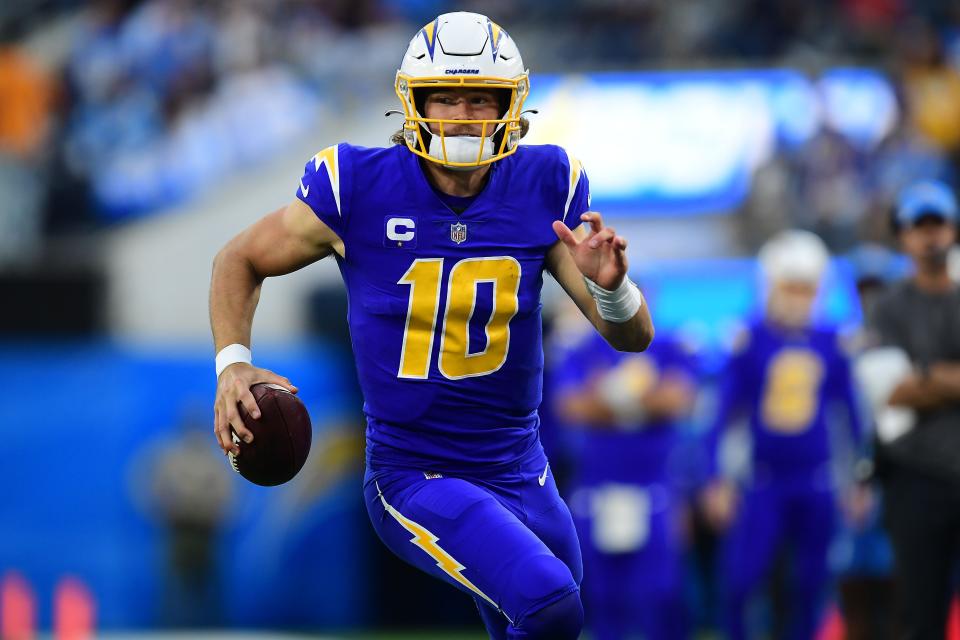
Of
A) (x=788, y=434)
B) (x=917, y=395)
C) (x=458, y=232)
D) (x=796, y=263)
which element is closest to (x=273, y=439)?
(x=458, y=232)

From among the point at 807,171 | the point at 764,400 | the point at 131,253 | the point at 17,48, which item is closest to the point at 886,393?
Answer: the point at 764,400

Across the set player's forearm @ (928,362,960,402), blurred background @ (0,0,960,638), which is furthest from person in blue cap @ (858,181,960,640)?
blurred background @ (0,0,960,638)

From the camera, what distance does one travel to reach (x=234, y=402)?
3920 millimetres

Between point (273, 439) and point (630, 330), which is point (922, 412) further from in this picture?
point (273, 439)

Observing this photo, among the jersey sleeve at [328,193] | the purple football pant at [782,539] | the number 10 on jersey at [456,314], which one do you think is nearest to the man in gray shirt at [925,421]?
the purple football pant at [782,539]

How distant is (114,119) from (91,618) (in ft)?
12.5

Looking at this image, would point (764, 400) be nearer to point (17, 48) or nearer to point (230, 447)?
point (230, 447)

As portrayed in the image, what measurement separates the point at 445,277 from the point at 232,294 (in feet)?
1.84

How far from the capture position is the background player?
771cm

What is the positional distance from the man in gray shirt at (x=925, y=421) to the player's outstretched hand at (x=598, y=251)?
2.19 metres

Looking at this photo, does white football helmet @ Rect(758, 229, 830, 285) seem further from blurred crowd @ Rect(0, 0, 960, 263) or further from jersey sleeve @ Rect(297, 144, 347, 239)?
jersey sleeve @ Rect(297, 144, 347, 239)

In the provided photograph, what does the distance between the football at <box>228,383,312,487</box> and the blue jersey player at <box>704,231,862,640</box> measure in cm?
414

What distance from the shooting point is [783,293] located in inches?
311

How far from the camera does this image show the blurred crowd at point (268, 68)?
11.6 metres
